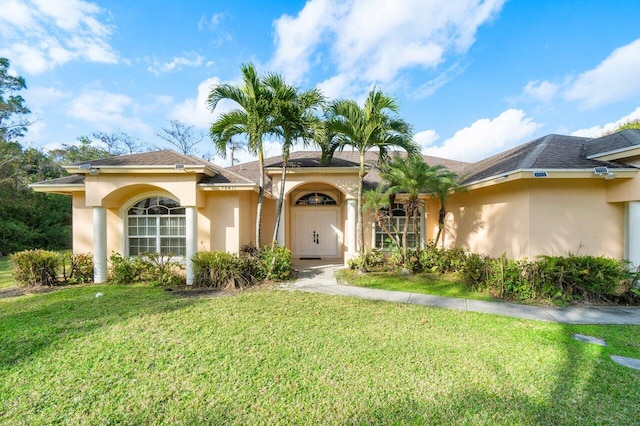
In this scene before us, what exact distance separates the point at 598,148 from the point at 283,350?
11.7m

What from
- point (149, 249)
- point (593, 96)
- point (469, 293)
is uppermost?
point (593, 96)

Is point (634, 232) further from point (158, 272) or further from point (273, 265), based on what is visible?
point (158, 272)

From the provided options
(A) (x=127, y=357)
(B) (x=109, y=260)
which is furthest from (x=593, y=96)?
(B) (x=109, y=260)

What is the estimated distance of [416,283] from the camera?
9.27 meters

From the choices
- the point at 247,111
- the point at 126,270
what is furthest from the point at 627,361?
the point at 126,270

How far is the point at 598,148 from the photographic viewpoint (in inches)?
347

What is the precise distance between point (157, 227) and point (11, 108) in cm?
2191

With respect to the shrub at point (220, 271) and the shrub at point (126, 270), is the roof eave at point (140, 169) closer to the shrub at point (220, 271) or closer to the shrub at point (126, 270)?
the shrub at point (220, 271)

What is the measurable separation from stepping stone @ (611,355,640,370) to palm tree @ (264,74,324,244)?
8.82 metres

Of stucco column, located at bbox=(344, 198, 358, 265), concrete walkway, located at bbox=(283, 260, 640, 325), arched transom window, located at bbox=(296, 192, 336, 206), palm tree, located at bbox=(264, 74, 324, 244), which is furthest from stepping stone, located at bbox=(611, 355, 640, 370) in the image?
arched transom window, located at bbox=(296, 192, 336, 206)

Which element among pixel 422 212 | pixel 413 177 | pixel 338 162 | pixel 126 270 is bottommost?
pixel 126 270

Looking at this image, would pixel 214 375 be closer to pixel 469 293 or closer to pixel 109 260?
pixel 469 293

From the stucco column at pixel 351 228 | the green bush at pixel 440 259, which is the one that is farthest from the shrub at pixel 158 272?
the green bush at pixel 440 259

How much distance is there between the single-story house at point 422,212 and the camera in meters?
8.06
